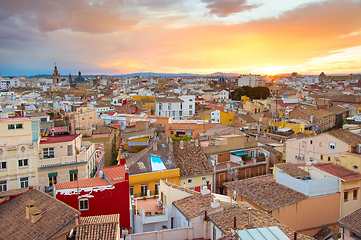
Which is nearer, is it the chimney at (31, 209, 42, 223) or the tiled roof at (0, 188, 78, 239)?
the tiled roof at (0, 188, 78, 239)

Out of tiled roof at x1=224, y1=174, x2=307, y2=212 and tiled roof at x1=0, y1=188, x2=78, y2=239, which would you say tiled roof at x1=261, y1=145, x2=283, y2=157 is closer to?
tiled roof at x1=224, y1=174, x2=307, y2=212

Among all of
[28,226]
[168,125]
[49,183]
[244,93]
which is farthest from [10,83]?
[28,226]

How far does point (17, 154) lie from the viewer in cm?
1334

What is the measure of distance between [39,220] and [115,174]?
12.2ft

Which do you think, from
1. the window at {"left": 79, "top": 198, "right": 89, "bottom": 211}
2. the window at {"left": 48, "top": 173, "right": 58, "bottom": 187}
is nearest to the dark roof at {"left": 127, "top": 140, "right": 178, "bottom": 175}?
the window at {"left": 48, "top": 173, "right": 58, "bottom": 187}

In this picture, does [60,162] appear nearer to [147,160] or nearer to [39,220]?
[147,160]

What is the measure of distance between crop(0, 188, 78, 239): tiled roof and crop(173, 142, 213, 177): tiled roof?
914cm

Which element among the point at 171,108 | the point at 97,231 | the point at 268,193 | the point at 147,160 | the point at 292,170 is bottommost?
the point at 268,193

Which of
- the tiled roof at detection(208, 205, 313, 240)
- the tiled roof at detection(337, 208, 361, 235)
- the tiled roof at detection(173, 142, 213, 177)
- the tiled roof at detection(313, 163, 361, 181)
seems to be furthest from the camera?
the tiled roof at detection(173, 142, 213, 177)

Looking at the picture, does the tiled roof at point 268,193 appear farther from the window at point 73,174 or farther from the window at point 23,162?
the window at point 23,162

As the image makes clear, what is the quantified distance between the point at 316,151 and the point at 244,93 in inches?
2172

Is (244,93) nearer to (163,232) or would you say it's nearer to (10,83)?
(163,232)

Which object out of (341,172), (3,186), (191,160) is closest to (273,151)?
(341,172)

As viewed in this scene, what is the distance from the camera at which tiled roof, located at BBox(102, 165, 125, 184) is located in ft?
33.4
